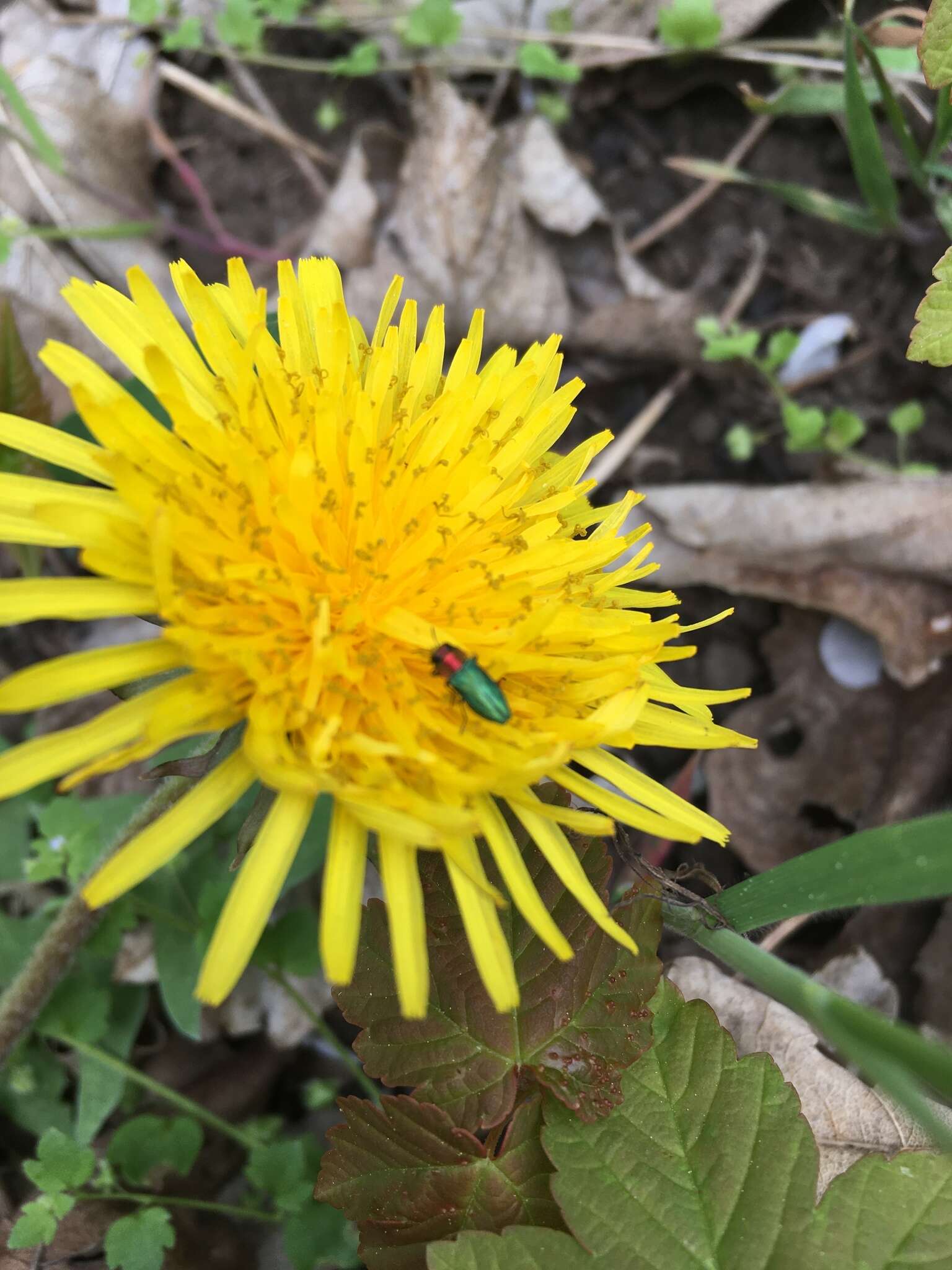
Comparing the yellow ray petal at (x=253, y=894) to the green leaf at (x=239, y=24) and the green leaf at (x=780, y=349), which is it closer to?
the green leaf at (x=780, y=349)

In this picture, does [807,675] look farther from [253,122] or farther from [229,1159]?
[253,122]

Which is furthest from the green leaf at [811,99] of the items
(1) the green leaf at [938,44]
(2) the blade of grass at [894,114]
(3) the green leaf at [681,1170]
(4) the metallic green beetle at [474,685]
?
(3) the green leaf at [681,1170]

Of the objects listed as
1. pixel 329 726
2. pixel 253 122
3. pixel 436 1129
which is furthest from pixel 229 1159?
pixel 253 122

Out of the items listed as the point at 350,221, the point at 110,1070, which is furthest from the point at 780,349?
the point at 110,1070

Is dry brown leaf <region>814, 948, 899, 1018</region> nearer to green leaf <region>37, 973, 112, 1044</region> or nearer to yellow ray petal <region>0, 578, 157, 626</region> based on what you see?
green leaf <region>37, 973, 112, 1044</region>

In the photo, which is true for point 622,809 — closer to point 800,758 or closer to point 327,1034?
point 327,1034

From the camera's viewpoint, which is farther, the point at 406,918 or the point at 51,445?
the point at 51,445
